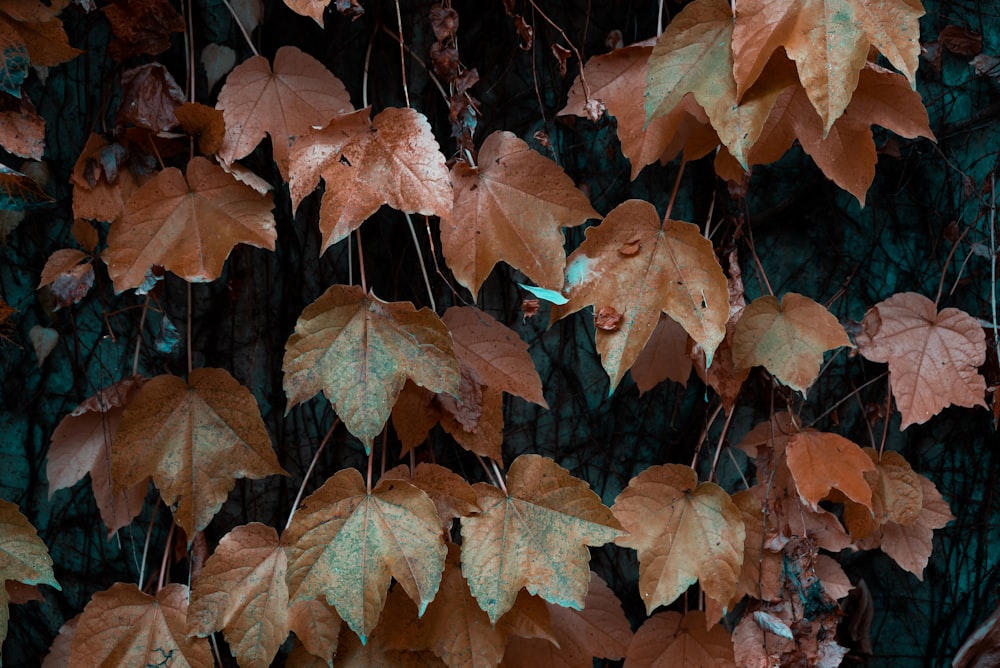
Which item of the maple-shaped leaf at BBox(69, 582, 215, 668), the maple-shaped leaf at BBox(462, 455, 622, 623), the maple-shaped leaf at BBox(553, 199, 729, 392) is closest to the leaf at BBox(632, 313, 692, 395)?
the maple-shaped leaf at BBox(553, 199, 729, 392)

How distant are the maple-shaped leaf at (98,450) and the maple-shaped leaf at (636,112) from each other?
3.24 feet

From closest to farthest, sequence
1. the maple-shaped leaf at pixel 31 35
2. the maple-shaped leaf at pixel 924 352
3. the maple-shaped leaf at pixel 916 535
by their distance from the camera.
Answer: the maple-shaped leaf at pixel 31 35 → the maple-shaped leaf at pixel 924 352 → the maple-shaped leaf at pixel 916 535

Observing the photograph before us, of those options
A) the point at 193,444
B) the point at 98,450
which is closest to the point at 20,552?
the point at 98,450

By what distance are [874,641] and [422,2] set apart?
5.95 feet

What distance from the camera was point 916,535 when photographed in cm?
173

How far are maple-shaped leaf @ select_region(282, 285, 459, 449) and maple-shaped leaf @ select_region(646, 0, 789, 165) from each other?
1.67 feet

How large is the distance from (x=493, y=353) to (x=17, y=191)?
2.99 ft

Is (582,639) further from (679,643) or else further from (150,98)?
(150,98)

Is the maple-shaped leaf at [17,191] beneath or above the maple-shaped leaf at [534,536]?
above

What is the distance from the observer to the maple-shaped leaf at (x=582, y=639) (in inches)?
62.7

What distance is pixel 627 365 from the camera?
53.6 inches

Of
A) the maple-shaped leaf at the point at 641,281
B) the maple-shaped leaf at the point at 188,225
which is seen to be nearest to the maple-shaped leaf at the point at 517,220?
the maple-shaped leaf at the point at 641,281

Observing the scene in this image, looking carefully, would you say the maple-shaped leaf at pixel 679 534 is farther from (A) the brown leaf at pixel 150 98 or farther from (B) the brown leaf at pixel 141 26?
(B) the brown leaf at pixel 141 26

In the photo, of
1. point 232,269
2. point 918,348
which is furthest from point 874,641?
point 232,269
